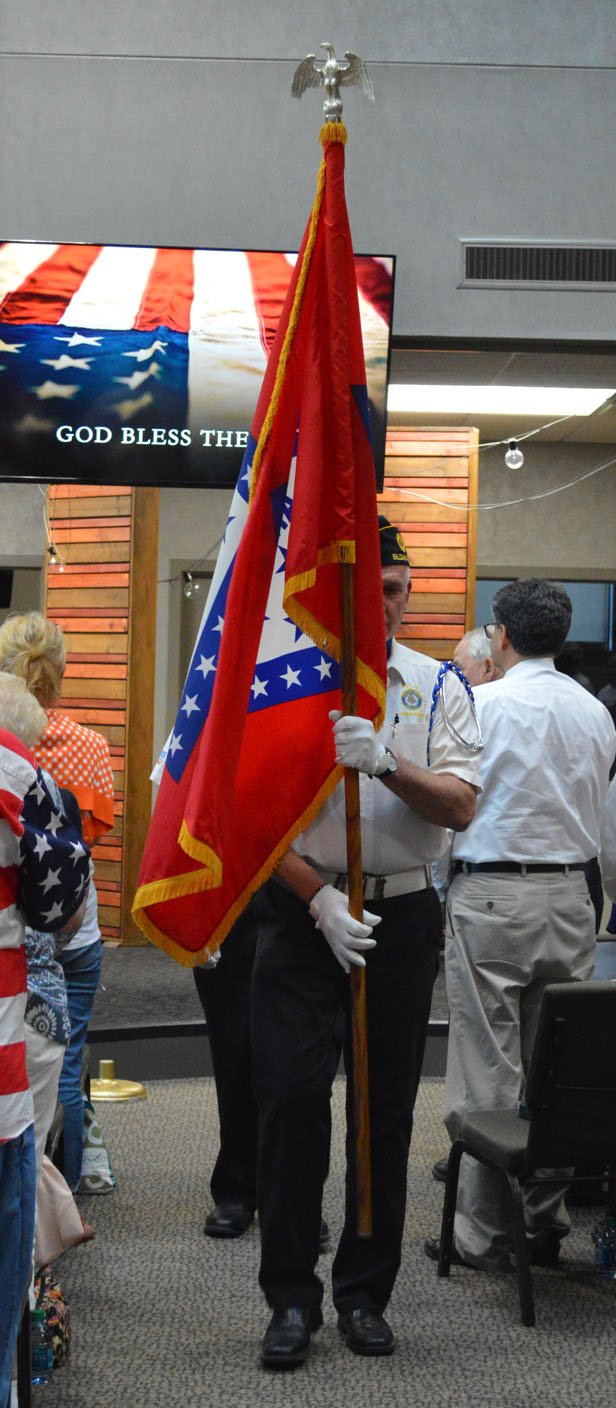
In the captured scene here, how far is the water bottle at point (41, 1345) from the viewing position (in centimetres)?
277

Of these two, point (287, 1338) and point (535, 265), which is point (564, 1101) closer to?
point (287, 1338)

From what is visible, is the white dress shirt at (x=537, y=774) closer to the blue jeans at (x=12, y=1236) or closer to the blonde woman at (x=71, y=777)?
the blonde woman at (x=71, y=777)

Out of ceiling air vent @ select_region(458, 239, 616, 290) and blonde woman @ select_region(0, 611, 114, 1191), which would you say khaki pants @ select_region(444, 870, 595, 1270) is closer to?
blonde woman @ select_region(0, 611, 114, 1191)

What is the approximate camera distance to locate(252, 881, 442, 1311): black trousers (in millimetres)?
2758

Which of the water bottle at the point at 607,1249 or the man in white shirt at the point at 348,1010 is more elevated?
the man in white shirt at the point at 348,1010

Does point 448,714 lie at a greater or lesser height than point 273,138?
lesser

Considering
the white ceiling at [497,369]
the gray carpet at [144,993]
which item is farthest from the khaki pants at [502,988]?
the white ceiling at [497,369]

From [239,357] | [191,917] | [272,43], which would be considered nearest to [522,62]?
[272,43]

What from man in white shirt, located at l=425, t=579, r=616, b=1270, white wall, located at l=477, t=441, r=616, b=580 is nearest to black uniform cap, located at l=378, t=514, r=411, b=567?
man in white shirt, located at l=425, t=579, r=616, b=1270

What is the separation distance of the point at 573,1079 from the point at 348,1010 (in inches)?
19.8

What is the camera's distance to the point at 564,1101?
2979 mm

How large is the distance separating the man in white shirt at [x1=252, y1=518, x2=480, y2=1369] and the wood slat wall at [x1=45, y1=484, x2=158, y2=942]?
5.32 m

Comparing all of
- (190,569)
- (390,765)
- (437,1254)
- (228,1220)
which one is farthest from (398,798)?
(190,569)

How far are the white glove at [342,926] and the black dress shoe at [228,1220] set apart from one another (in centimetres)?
126
